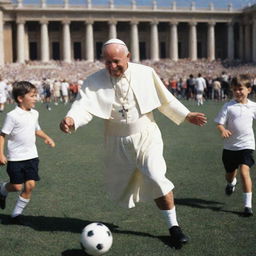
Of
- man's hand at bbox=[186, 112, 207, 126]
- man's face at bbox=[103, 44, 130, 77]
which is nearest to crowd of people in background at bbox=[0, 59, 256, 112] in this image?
man's face at bbox=[103, 44, 130, 77]

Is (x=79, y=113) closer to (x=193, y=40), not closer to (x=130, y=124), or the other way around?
(x=130, y=124)

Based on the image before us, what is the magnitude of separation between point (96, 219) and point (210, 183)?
2.60 meters

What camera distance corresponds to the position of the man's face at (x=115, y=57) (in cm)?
541

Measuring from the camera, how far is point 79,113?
5.52 meters

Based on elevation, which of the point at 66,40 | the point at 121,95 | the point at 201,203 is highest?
the point at 66,40

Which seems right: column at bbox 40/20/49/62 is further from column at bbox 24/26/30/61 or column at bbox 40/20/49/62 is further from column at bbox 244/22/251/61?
column at bbox 244/22/251/61

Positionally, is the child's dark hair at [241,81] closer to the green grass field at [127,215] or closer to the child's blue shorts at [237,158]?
the child's blue shorts at [237,158]

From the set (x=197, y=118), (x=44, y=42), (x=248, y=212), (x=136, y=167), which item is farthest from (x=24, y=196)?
(x=44, y=42)

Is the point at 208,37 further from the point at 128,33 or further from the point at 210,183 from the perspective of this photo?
the point at 210,183

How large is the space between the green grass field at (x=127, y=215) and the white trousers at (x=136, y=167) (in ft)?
1.56

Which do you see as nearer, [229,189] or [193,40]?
[229,189]

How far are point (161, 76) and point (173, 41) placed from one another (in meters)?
17.9

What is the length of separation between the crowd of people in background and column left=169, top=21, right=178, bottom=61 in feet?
11.6

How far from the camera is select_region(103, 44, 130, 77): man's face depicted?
17.7 feet
